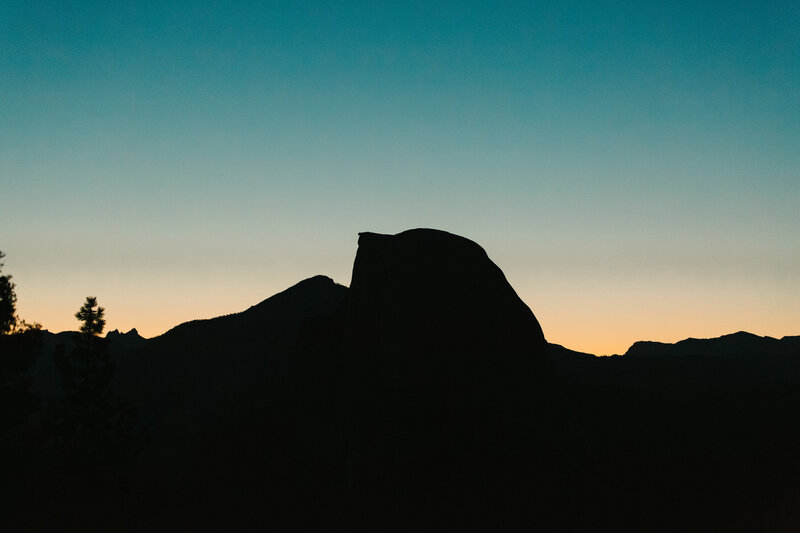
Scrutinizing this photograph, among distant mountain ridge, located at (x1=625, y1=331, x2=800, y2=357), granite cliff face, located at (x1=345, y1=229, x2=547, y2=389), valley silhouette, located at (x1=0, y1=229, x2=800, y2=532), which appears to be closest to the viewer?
valley silhouette, located at (x1=0, y1=229, x2=800, y2=532)

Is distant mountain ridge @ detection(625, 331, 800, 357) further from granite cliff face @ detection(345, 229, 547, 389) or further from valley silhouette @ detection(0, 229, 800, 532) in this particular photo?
granite cliff face @ detection(345, 229, 547, 389)

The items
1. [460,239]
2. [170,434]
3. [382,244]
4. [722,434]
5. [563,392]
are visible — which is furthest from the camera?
[170,434]

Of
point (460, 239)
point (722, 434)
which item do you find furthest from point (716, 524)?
point (722, 434)

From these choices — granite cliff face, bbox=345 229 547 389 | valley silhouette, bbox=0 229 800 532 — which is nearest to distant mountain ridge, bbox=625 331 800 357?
valley silhouette, bbox=0 229 800 532

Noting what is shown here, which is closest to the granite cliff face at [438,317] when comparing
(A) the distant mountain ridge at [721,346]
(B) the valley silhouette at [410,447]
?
(B) the valley silhouette at [410,447]

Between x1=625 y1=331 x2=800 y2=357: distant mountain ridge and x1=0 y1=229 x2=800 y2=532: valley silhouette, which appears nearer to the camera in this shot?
x1=0 y1=229 x2=800 y2=532: valley silhouette

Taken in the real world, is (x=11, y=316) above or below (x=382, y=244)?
below

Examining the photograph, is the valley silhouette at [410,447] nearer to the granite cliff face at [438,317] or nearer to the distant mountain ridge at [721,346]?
the granite cliff face at [438,317]

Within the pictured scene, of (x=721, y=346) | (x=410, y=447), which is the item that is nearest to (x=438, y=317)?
(x=410, y=447)

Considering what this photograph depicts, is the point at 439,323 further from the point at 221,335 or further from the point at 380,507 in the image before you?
the point at 221,335

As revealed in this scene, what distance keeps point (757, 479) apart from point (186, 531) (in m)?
28.1

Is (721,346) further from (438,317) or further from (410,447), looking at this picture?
(410,447)

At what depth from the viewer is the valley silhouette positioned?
20.7 m

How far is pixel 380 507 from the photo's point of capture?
2081 centimetres
